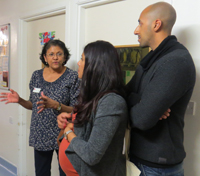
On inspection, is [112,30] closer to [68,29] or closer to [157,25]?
[68,29]

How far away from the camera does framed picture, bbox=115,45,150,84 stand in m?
1.54

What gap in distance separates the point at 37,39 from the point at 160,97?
6.69 ft

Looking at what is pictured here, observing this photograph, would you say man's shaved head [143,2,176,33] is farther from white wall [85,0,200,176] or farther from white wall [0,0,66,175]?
white wall [0,0,66,175]

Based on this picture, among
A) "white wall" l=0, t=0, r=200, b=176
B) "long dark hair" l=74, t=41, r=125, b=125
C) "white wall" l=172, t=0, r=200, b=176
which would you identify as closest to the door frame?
"white wall" l=0, t=0, r=200, b=176

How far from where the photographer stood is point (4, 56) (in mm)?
2824

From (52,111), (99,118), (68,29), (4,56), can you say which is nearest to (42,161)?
(52,111)

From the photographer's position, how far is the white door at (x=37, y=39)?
2.17 metres

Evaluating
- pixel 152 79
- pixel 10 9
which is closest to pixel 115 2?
pixel 152 79

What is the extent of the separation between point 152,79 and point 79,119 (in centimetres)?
41

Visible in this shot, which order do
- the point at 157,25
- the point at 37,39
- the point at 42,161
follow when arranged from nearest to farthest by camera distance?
1. the point at 157,25
2. the point at 42,161
3. the point at 37,39

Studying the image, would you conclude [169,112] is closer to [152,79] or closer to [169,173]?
[152,79]

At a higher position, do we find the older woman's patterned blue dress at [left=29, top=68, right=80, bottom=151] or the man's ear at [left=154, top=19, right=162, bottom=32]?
the man's ear at [left=154, top=19, right=162, bottom=32]

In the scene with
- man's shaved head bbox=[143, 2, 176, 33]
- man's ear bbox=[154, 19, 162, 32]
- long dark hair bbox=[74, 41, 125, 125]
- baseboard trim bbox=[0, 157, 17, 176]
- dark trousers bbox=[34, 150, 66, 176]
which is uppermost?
man's shaved head bbox=[143, 2, 176, 33]

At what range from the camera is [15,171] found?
2725mm
